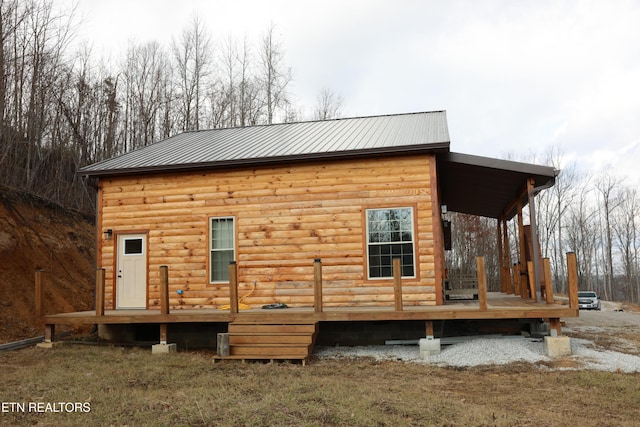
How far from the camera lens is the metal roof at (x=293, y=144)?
11.1 meters

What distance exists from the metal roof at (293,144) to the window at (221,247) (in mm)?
1358

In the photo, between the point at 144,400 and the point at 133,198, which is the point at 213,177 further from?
the point at 144,400

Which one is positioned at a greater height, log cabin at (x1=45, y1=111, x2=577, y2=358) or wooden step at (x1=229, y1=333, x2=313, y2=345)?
log cabin at (x1=45, y1=111, x2=577, y2=358)

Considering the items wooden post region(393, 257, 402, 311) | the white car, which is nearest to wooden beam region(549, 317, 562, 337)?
wooden post region(393, 257, 402, 311)

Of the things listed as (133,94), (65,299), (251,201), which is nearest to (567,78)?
(251,201)

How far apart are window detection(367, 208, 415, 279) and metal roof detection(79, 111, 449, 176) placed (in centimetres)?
135

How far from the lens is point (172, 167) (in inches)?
463

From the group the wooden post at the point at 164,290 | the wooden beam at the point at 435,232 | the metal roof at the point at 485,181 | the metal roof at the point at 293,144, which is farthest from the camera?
the metal roof at the point at 293,144

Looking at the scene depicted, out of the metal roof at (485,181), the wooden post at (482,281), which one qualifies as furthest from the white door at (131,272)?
the wooden post at (482,281)

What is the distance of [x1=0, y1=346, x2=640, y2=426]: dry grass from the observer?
5.44 m

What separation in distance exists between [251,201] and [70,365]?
4.88 metres

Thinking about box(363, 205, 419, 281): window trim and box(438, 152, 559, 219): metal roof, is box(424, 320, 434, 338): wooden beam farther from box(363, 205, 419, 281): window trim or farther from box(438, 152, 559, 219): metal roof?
box(438, 152, 559, 219): metal roof

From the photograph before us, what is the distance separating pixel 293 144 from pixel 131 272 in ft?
16.1

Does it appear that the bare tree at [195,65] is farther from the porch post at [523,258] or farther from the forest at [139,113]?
the porch post at [523,258]
